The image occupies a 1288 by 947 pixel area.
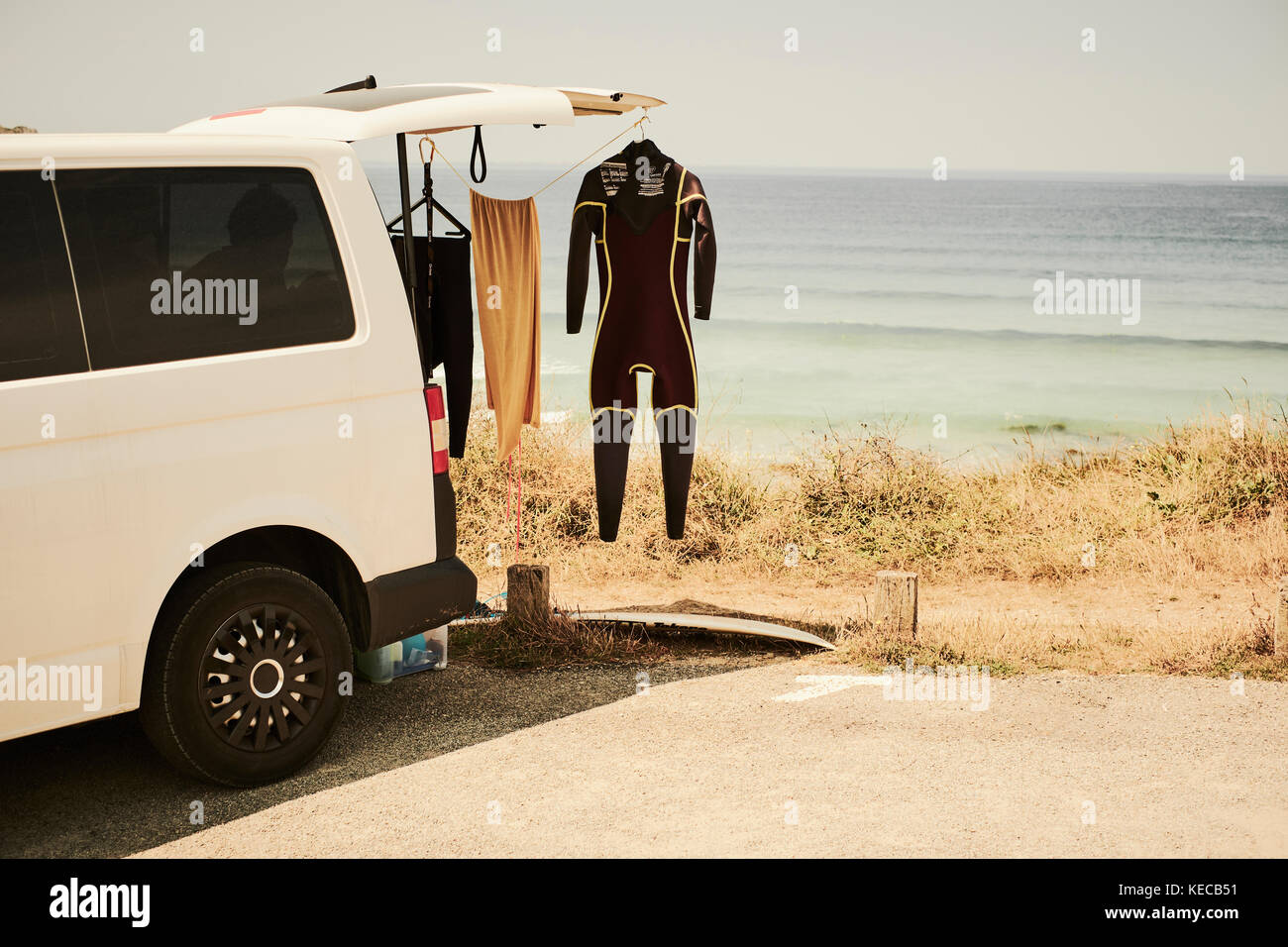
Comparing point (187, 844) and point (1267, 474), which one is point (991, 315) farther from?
point (187, 844)

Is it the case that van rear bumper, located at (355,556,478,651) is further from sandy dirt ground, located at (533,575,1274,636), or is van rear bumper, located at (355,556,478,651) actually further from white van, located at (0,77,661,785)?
sandy dirt ground, located at (533,575,1274,636)

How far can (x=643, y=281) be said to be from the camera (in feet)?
23.0

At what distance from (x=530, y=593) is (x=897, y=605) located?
2.03 metres

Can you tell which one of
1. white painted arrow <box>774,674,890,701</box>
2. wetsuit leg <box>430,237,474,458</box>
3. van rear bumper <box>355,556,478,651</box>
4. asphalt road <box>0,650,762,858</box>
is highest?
wetsuit leg <box>430,237,474,458</box>

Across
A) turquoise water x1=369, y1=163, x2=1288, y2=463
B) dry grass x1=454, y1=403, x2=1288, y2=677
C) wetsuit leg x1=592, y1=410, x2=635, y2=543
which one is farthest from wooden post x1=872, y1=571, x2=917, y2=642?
turquoise water x1=369, y1=163, x2=1288, y2=463

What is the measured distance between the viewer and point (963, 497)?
9.80 meters

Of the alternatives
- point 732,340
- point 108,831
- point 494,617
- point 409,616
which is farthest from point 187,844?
point 732,340

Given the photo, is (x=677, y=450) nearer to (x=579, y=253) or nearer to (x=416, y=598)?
(x=579, y=253)

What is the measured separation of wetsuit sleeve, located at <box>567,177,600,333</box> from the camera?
7.05 m

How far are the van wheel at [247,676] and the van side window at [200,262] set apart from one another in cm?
92

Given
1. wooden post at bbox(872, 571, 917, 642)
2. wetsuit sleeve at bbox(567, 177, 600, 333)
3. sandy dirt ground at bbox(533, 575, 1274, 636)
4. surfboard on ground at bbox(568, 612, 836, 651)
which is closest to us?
wooden post at bbox(872, 571, 917, 642)

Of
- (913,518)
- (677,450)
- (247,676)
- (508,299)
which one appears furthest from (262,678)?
(913,518)

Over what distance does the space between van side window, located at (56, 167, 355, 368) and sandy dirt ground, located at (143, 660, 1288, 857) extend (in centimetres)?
182
